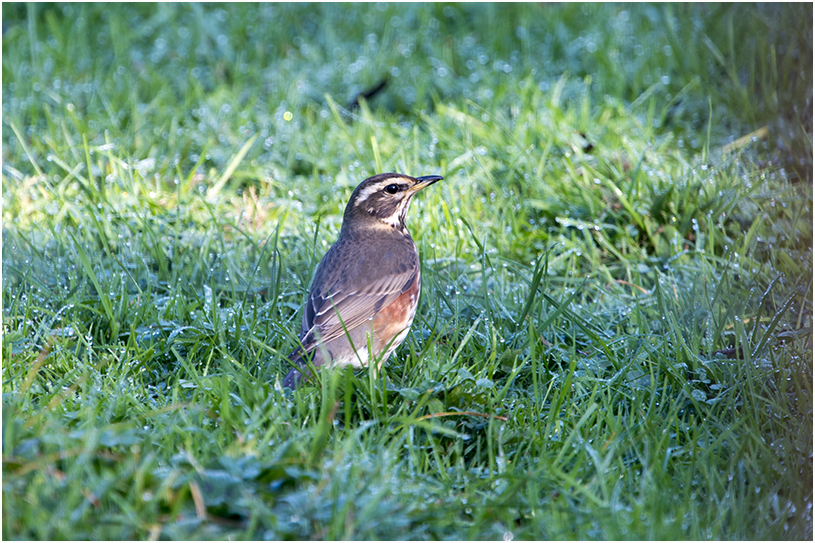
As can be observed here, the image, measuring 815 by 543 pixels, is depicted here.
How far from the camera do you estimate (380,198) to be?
5141 millimetres

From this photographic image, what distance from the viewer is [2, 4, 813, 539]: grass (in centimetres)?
314

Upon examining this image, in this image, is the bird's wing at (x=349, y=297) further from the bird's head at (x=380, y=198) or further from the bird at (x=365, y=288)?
the bird's head at (x=380, y=198)

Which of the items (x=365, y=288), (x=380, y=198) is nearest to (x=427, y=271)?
(x=380, y=198)

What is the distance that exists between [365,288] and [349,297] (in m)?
0.12

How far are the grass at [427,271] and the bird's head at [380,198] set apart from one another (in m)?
0.55

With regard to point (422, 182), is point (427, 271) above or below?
below

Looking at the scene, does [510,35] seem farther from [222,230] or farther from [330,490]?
[330,490]

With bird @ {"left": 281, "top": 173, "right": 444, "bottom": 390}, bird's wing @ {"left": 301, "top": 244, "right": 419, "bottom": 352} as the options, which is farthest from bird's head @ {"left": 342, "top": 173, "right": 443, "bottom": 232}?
bird's wing @ {"left": 301, "top": 244, "right": 419, "bottom": 352}

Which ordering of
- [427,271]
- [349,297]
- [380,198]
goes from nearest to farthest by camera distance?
[349,297]
[380,198]
[427,271]

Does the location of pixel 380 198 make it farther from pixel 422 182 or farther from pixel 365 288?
pixel 365 288

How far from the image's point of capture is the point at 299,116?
25.9 ft

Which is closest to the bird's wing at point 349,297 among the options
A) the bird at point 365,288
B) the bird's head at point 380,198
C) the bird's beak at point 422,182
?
the bird at point 365,288

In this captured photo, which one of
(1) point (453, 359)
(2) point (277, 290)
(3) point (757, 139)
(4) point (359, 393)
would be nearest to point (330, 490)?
(4) point (359, 393)

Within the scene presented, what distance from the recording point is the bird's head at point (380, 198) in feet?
16.8
